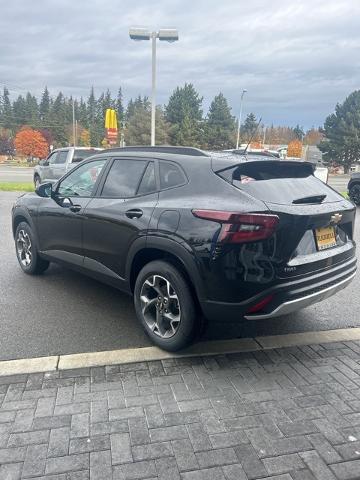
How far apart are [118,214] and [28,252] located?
2.24 metres

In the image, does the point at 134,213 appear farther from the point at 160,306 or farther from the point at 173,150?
the point at 160,306

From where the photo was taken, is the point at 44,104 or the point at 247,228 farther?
the point at 44,104

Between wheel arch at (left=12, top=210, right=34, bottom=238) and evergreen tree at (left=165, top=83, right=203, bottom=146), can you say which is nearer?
wheel arch at (left=12, top=210, right=34, bottom=238)

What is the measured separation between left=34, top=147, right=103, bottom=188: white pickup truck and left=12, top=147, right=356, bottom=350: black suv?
10.4 m

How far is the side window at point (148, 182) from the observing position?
3.73 m

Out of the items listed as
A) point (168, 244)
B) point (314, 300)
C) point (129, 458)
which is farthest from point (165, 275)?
point (129, 458)

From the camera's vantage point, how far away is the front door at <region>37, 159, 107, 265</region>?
443 centimetres

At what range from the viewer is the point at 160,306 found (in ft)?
11.7

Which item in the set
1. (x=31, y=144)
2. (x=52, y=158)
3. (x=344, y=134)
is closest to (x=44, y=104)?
(x=31, y=144)

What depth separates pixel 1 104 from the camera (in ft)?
362

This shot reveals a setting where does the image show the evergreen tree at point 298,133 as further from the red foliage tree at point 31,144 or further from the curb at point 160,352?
the curb at point 160,352

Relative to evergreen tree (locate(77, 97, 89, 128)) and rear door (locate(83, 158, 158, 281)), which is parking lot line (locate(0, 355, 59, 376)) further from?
evergreen tree (locate(77, 97, 89, 128))

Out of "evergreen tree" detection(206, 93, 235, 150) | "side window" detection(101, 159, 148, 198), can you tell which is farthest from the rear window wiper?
"evergreen tree" detection(206, 93, 235, 150)

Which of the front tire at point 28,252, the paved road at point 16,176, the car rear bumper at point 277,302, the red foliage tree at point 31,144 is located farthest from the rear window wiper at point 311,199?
the red foliage tree at point 31,144
